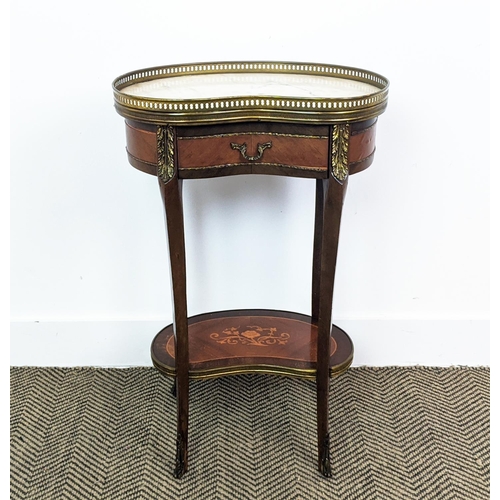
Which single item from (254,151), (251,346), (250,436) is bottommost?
(250,436)

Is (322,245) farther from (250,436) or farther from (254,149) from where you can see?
(250,436)

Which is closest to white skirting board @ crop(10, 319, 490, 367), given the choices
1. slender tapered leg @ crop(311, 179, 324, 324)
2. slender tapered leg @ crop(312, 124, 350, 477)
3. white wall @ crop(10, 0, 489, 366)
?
white wall @ crop(10, 0, 489, 366)

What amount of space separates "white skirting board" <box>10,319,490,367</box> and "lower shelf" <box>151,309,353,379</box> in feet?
0.83

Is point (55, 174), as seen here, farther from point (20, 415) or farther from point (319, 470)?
point (319, 470)

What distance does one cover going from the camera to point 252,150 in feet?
5.57

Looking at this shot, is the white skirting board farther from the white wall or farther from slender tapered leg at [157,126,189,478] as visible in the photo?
slender tapered leg at [157,126,189,478]

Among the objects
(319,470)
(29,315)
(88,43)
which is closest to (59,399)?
(29,315)

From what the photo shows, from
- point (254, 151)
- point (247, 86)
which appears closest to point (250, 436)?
point (254, 151)

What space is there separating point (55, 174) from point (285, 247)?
0.87m

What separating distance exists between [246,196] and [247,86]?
20.1 inches

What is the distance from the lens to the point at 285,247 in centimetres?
241

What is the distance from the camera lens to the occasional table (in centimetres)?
162

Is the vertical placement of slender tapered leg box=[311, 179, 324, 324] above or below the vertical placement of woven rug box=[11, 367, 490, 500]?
above

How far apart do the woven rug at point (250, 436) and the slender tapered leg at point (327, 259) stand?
0.45 ft
